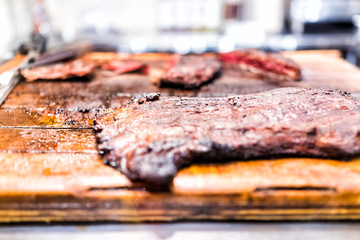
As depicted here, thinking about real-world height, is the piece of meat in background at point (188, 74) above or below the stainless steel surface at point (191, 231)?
above

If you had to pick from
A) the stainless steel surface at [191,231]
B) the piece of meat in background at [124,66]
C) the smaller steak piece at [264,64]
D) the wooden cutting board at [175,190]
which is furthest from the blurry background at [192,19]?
the stainless steel surface at [191,231]

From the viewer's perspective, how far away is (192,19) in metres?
6.94

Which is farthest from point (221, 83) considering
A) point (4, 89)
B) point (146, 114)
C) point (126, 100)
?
point (4, 89)

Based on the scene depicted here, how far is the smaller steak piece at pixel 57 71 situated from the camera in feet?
10.6

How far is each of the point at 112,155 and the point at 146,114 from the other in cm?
46

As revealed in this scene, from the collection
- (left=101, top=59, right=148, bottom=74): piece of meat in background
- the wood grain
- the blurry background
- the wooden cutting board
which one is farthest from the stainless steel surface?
the blurry background

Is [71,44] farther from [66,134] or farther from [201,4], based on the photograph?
[201,4]

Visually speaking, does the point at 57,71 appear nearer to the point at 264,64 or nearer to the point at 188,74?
the point at 188,74

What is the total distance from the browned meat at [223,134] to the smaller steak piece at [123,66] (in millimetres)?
1512

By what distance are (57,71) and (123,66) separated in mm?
821

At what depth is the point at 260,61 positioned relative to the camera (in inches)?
146

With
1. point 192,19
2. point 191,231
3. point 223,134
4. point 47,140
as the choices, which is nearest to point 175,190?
point 191,231

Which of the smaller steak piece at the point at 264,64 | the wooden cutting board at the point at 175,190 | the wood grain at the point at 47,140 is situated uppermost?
the smaller steak piece at the point at 264,64

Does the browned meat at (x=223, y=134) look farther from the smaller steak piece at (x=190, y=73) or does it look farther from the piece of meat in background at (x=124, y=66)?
the piece of meat in background at (x=124, y=66)
